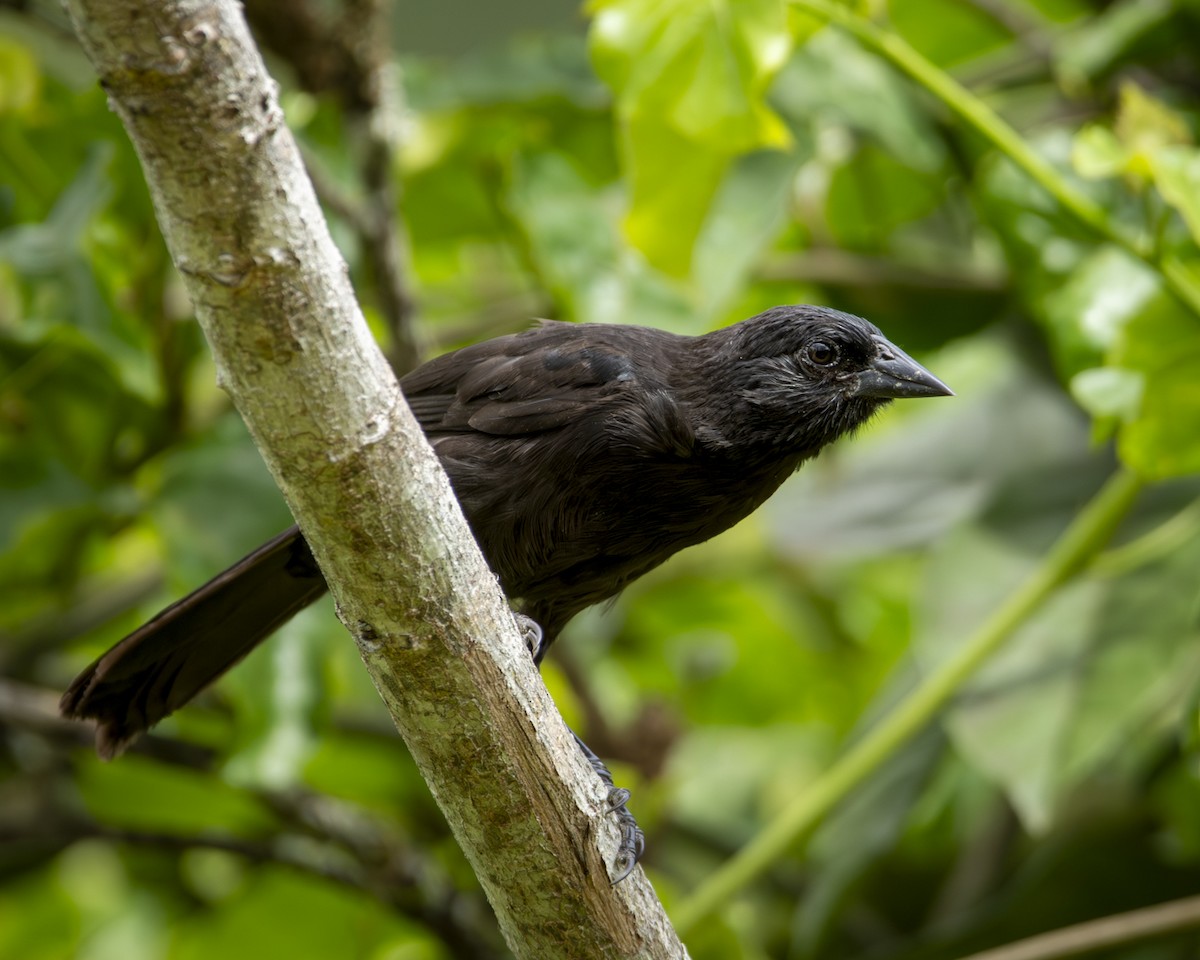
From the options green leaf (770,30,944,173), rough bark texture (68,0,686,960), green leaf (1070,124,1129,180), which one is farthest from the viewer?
green leaf (770,30,944,173)

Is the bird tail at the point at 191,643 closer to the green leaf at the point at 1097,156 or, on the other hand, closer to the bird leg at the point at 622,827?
the bird leg at the point at 622,827

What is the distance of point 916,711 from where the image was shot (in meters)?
3.00

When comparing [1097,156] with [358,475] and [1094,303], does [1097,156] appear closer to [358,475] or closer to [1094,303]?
[1094,303]

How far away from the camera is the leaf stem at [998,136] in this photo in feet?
8.66

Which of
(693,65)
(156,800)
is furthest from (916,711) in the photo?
(156,800)

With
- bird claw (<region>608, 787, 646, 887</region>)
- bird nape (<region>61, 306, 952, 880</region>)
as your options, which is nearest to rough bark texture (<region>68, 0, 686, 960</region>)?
bird claw (<region>608, 787, 646, 887</region>)

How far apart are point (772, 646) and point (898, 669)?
61 centimetres

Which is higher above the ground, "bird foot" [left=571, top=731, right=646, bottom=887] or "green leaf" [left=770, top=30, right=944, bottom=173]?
"green leaf" [left=770, top=30, right=944, bottom=173]

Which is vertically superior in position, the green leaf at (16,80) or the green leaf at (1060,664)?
the green leaf at (16,80)

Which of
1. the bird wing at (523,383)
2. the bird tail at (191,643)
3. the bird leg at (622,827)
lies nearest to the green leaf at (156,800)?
the bird tail at (191,643)

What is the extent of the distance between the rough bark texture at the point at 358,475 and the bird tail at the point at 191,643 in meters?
0.93

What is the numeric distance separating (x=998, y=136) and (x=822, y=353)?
537mm

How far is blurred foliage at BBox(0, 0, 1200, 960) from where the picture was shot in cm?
294

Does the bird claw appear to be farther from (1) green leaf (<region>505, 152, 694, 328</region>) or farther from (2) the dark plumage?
(1) green leaf (<region>505, 152, 694, 328</region>)
